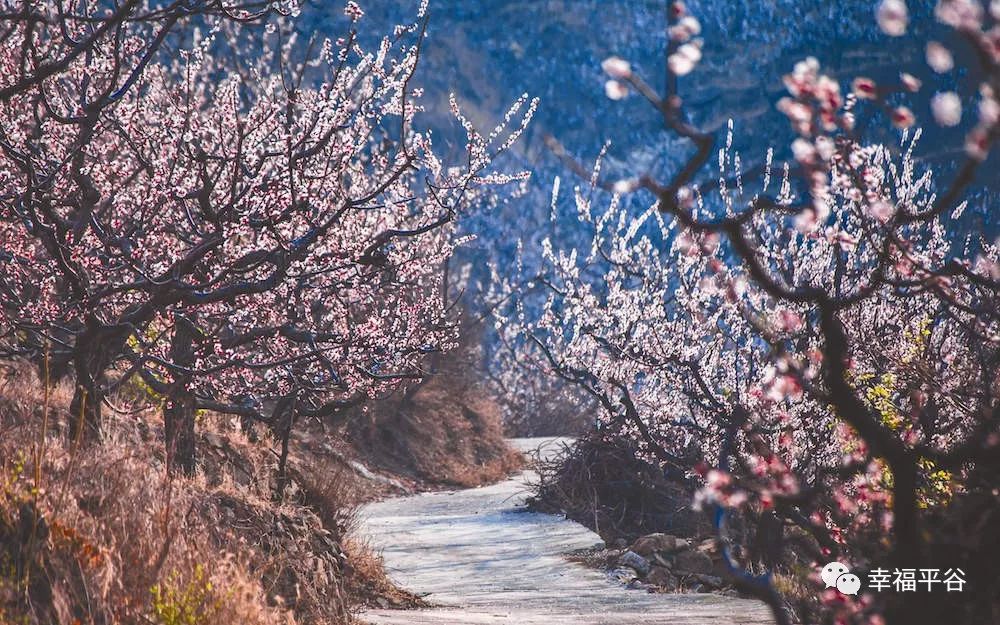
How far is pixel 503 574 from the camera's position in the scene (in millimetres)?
13695

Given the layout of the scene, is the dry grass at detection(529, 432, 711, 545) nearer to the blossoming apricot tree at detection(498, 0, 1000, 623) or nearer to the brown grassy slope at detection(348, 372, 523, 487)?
the blossoming apricot tree at detection(498, 0, 1000, 623)

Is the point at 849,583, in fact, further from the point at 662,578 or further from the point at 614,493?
the point at 614,493

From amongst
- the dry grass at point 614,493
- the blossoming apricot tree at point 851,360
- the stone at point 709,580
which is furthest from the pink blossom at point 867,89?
the dry grass at point 614,493

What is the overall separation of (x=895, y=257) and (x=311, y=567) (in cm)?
588

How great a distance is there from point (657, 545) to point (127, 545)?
10063 mm

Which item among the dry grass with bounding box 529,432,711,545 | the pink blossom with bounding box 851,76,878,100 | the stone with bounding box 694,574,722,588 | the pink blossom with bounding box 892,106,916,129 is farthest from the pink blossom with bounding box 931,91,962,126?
the dry grass with bounding box 529,432,711,545

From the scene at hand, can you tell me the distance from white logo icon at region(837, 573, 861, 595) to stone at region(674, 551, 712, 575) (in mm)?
10364

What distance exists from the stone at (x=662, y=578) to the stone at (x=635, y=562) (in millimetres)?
107

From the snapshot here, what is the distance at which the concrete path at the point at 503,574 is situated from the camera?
9602mm

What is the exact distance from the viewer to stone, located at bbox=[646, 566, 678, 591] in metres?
13.2

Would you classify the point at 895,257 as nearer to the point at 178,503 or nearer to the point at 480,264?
the point at 178,503

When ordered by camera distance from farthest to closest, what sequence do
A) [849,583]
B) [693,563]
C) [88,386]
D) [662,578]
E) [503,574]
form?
[693,563] < [503,574] < [662,578] < [88,386] < [849,583]

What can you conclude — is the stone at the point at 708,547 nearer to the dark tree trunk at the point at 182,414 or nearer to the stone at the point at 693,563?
the stone at the point at 693,563

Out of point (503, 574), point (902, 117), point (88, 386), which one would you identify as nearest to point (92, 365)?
point (88, 386)
